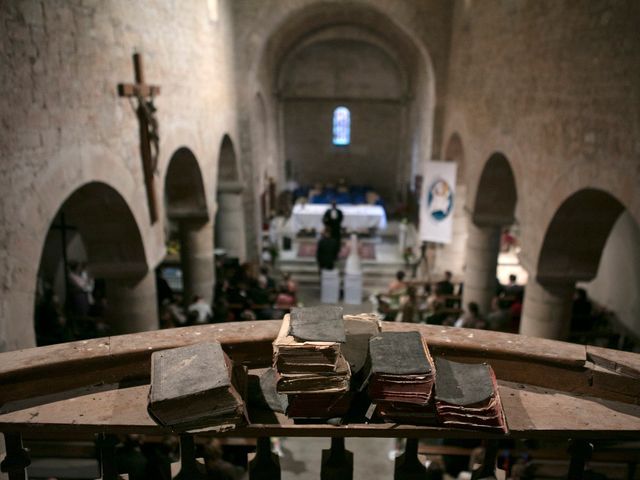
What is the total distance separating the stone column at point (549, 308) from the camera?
784 cm

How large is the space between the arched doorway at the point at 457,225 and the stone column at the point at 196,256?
18.0 feet

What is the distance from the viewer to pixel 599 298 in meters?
12.3

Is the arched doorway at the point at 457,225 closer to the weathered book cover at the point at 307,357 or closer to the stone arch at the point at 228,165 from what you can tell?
the stone arch at the point at 228,165

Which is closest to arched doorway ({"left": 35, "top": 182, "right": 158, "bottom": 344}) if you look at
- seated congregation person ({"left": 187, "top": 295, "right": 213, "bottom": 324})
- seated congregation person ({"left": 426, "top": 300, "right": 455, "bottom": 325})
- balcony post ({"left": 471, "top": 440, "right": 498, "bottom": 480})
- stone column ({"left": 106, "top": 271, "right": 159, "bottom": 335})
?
stone column ({"left": 106, "top": 271, "right": 159, "bottom": 335})

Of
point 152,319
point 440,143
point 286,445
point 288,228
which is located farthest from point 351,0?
point 286,445

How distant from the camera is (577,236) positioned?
7.35 m

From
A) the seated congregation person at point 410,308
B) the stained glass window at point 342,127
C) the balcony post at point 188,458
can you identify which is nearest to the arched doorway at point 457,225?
the seated congregation person at point 410,308

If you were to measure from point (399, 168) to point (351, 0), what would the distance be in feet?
33.7

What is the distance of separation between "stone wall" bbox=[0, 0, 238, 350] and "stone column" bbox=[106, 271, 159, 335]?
1.19ft

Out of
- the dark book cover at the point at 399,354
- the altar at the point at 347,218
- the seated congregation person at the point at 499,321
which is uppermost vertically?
the dark book cover at the point at 399,354

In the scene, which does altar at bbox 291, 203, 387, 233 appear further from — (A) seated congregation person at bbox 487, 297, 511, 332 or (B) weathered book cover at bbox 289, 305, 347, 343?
(B) weathered book cover at bbox 289, 305, 347, 343

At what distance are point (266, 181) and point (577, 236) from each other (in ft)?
41.7

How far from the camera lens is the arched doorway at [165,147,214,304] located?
10.2 metres

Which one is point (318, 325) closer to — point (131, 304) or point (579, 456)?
point (579, 456)
